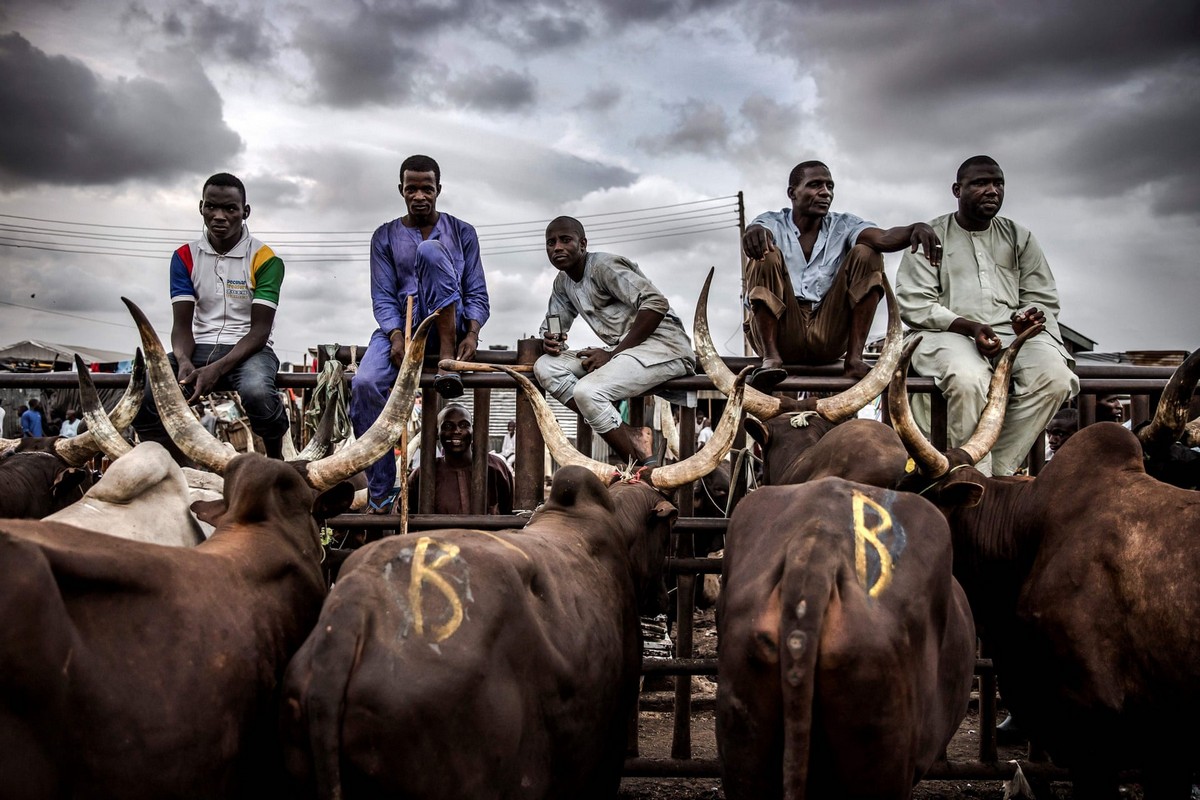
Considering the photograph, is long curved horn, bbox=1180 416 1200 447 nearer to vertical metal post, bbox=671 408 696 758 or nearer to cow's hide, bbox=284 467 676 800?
vertical metal post, bbox=671 408 696 758

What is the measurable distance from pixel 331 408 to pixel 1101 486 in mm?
3797

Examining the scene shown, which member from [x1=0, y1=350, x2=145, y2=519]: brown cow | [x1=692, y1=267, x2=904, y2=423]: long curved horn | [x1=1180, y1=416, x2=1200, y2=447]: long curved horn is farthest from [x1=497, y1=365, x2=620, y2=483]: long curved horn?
[x1=1180, y1=416, x2=1200, y2=447]: long curved horn

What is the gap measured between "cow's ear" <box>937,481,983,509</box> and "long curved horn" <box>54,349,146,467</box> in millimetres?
3955

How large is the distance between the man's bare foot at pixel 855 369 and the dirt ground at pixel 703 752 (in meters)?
2.29

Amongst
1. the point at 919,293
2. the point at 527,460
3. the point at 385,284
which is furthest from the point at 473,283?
the point at 919,293

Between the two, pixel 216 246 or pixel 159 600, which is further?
pixel 216 246

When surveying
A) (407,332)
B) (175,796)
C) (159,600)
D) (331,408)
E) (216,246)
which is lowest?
(175,796)

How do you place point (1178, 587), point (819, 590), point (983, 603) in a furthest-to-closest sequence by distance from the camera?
point (983, 603)
point (1178, 587)
point (819, 590)

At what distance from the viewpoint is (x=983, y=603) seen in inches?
191

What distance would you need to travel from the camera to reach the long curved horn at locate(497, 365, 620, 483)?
202 inches

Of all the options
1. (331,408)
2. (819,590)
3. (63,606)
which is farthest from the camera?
(331,408)

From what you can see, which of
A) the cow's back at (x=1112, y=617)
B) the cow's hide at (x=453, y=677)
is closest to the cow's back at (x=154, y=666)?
the cow's hide at (x=453, y=677)

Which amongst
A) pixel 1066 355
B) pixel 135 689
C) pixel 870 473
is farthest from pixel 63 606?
pixel 1066 355

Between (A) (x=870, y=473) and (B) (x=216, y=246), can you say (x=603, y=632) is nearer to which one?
(A) (x=870, y=473)
